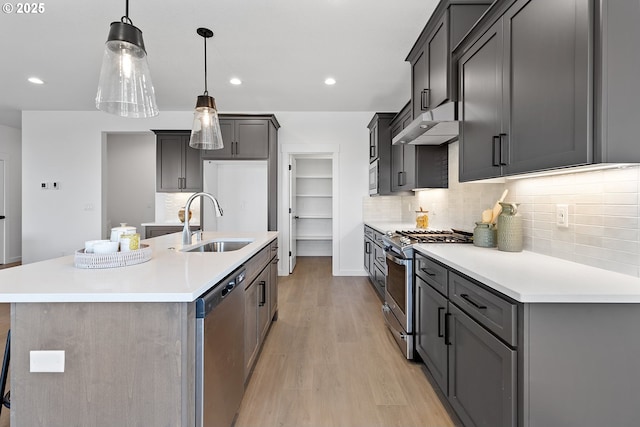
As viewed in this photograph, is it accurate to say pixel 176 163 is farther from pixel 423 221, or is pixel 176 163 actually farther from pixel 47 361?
pixel 47 361

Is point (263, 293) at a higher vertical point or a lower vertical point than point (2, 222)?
lower

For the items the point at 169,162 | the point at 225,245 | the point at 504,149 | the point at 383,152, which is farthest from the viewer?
the point at 169,162

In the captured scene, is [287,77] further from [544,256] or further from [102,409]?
[102,409]

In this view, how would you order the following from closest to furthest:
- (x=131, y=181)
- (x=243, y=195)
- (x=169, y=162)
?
(x=169, y=162) → (x=243, y=195) → (x=131, y=181)

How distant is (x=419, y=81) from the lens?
97.9 inches

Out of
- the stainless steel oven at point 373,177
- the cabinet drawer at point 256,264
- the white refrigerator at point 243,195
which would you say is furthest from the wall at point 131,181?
Answer: the cabinet drawer at point 256,264

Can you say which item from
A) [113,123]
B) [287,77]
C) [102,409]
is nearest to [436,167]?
[287,77]

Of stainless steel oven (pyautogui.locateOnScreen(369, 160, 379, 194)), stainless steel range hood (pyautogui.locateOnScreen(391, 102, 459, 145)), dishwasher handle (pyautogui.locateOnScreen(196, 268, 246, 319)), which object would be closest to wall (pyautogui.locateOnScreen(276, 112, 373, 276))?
stainless steel oven (pyautogui.locateOnScreen(369, 160, 379, 194))

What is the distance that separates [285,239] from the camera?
498cm

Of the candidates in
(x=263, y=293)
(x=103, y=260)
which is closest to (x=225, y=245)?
(x=263, y=293)

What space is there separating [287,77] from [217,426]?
353cm

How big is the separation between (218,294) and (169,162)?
4.41 metres

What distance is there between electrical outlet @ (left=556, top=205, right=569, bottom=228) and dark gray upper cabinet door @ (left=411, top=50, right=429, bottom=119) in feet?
3.84

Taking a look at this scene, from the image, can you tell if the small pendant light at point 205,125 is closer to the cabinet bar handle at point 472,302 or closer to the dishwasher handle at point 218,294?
the dishwasher handle at point 218,294
